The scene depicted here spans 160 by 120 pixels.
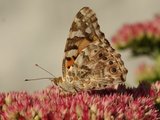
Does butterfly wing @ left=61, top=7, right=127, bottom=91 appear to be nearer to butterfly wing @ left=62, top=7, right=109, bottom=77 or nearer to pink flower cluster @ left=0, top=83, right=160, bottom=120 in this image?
butterfly wing @ left=62, top=7, right=109, bottom=77

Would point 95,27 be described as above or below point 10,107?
above

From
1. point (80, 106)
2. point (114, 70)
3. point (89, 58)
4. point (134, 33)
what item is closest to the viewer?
point (80, 106)

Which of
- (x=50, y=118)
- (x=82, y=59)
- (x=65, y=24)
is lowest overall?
(x=50, y=118)

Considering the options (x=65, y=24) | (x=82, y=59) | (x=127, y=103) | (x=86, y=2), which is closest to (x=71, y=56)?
(x=82, y=59)

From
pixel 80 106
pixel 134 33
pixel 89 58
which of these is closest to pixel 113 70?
pixel 89 58

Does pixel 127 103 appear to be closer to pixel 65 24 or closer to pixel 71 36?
pixel 71 36

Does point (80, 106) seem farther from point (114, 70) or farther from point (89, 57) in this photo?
point (89, 57)

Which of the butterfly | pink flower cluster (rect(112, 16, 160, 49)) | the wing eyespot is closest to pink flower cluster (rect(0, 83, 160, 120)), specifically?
the butterfly
